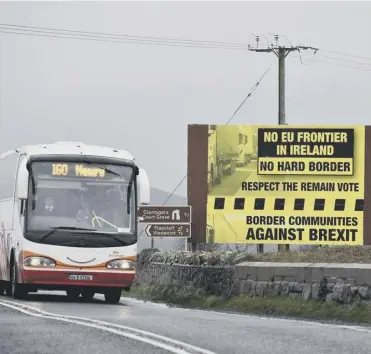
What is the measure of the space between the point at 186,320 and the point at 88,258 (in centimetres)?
690

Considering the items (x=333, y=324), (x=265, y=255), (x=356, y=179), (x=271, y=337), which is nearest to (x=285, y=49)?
(x=356, y=179)

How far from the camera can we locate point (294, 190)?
124 ft

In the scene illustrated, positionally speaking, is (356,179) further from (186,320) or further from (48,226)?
(186,320)

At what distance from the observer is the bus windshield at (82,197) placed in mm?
22969

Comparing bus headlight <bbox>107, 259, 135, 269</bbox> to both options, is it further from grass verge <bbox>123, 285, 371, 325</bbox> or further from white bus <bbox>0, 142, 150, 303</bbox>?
grass verge <bbox>123, 285, 371, 325</bbox>

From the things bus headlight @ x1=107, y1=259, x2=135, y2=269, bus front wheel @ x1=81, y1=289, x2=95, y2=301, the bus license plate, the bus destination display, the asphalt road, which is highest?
the bus destination display

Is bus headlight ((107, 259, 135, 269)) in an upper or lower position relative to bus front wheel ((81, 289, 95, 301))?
upper

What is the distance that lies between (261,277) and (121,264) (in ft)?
9.58

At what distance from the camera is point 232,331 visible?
13727mm

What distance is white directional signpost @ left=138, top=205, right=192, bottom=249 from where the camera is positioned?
37094mm

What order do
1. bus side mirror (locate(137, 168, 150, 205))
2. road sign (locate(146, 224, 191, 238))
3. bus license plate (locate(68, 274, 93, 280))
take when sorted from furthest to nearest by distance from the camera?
road sign (locate(146, 224, 191, 238)) < bus side mirror (locate(137, 168, 150, 205)) < bus license plate (locate(68, 274, 93, 280))

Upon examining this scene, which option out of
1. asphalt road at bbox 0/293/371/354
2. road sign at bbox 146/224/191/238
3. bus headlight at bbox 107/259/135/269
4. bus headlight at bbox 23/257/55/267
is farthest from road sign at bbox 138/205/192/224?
asphalt road at bbox 0/293/371/354

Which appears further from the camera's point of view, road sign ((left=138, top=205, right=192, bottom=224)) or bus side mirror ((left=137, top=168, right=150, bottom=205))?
road sign ((left=138, top=205, right=192, bottom=224))

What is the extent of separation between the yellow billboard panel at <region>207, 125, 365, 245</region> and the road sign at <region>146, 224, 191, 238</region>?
112 cm
